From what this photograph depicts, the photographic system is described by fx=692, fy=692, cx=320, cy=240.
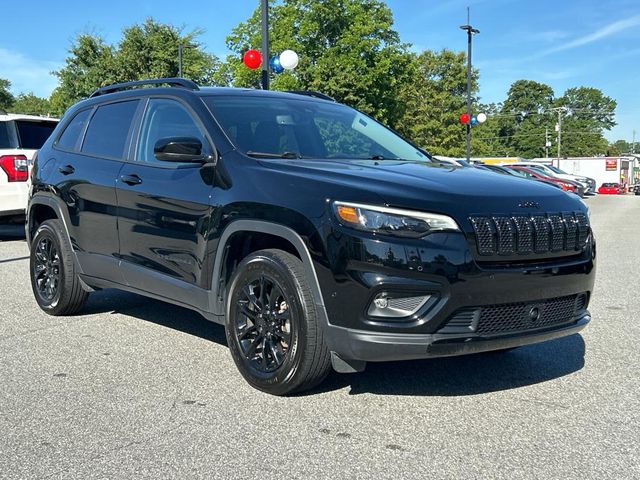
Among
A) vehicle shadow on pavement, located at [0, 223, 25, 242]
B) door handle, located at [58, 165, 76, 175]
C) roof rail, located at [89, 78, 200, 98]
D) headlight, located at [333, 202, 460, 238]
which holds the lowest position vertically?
vehicle shadow on pavement, located at [0, 223, 25, 242]

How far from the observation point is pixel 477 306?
11.2 ft

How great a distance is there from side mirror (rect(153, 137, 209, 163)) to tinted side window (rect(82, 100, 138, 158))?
931 millimetres

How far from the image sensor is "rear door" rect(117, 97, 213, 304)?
4.29 meters

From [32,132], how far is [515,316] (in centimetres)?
901

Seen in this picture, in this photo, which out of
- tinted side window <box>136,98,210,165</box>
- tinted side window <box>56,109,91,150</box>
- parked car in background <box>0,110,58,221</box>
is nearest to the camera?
tinted side window <box>136,98,210,165</box>

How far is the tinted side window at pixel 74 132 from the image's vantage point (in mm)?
5742

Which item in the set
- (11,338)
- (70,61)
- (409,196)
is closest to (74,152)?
(11,338)

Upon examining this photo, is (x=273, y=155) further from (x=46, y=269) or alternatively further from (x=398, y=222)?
(x=46, y=269)

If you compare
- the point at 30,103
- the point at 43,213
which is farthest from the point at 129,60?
the point at 30,103

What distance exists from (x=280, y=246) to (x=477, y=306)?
116cm

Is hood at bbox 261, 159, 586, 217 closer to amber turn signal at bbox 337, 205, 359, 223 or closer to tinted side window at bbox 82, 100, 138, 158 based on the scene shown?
amber turn signal at bbox 337, 205, 359, 223

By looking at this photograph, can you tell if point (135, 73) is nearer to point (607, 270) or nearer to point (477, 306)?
point (607, 270)

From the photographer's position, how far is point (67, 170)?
5.61 meters

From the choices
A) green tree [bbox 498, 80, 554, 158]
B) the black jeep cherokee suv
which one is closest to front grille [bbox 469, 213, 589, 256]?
the black jeep cherokee suv
